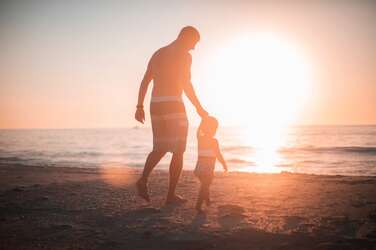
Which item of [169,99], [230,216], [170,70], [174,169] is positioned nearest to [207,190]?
[174,169]

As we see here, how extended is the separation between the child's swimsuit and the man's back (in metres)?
0.91

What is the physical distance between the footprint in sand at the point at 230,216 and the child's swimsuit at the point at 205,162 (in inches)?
21.2

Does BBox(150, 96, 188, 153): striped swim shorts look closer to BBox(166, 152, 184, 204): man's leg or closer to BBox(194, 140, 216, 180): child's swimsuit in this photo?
BBox(166, 152, 184, 204): man's leg

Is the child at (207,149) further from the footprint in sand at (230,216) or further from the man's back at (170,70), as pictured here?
the man's back at (170,70)

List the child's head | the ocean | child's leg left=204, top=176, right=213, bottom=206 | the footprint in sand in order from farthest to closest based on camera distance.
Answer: the ocean
the child's head
child's leg left=204, top=176, right=213, bottom=206
the footprint in sand

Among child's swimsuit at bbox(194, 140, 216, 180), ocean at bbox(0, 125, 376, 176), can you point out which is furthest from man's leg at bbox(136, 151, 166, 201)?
ocean at bbox(0, 125, 376, 176)

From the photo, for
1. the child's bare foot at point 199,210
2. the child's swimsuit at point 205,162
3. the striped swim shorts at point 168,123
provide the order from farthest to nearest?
the child's swimsuit at point 205,162
the striped swim shorts at point 168,123
the child's bare foot at point 199,210

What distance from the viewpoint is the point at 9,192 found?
6703 millimetres

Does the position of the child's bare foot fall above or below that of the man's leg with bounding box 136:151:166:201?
below

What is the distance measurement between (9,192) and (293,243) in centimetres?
518

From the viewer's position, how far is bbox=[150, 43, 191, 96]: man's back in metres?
5.39

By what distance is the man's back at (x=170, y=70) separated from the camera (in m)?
5.39

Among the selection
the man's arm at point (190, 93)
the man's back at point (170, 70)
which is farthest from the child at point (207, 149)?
the man's back at point (170, 70)

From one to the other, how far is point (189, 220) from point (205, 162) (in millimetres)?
1287
